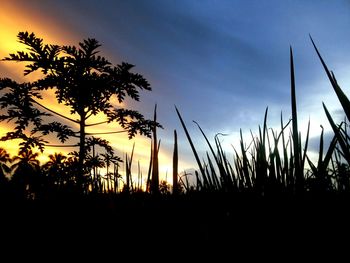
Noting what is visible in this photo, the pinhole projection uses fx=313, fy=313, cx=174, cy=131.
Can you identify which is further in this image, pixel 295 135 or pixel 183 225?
pixel 183 225

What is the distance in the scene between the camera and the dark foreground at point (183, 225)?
2.92ft

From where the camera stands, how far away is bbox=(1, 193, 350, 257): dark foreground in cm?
89

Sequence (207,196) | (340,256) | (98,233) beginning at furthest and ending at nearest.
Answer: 1. (207,196)
2. (98,233)
3. (340,256)

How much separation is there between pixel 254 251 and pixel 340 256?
22 cm

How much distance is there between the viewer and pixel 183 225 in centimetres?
119

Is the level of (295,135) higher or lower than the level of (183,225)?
higher

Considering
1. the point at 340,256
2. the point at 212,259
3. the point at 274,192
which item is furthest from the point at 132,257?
the point at 340,256

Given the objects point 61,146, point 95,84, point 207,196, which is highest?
point 95,84

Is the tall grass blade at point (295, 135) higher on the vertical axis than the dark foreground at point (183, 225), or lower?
higher

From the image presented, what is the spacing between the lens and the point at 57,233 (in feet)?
4.43

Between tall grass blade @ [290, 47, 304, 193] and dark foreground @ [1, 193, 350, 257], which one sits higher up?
tall grass blade @ [290, 47, 304, 193]

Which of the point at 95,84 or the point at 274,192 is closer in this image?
the point at 274,192

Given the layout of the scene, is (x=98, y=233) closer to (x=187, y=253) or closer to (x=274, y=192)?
(x=187, y=253)

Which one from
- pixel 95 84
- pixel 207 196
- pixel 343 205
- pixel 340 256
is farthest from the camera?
pixel 95 84
